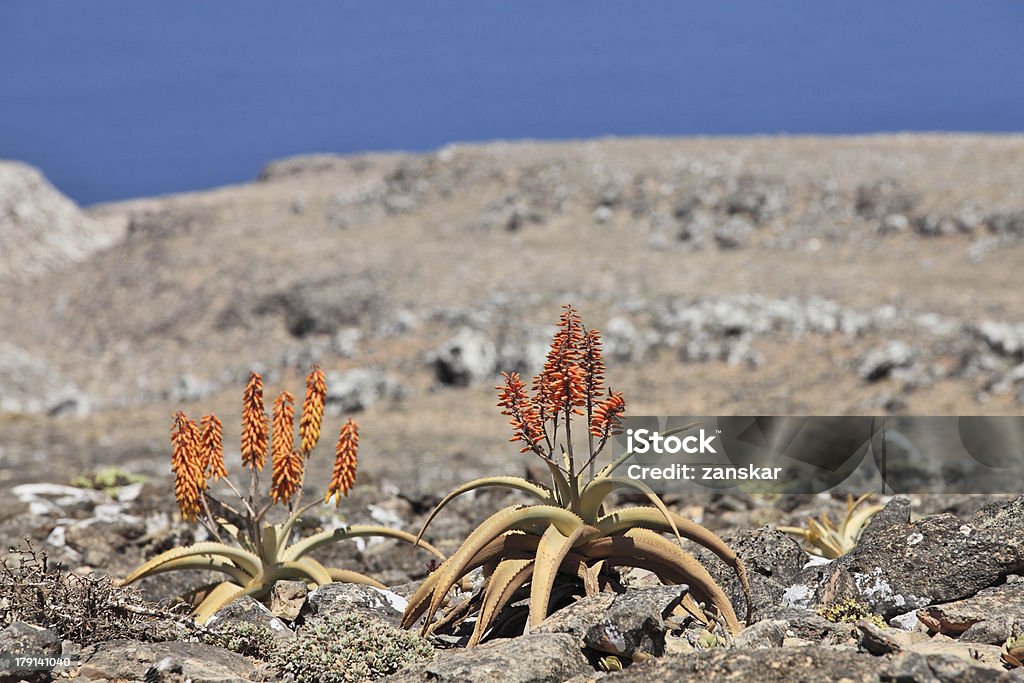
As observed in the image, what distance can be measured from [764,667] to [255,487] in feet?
12.5

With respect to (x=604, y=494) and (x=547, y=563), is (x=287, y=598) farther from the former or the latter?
(x=604, y=494)

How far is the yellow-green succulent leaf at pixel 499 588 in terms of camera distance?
18.2 ft

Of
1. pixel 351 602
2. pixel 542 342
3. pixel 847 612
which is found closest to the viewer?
pixel 847 612

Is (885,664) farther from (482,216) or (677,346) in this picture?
(482,216)

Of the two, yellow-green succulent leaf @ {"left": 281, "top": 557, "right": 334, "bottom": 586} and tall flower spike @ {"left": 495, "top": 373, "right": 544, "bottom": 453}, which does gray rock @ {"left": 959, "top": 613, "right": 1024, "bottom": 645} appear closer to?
tall flower spike @ {"left": 495, "top": 373, "right": 544, "bottom": 453}

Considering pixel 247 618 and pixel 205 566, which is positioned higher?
pixel 205 566

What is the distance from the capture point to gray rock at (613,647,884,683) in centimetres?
445

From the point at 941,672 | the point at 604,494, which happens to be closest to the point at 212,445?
the point at 604,494

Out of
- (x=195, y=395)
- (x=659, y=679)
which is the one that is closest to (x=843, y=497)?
(x=659, y=679)

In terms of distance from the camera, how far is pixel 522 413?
550 cm

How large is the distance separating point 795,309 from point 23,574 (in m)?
23.0

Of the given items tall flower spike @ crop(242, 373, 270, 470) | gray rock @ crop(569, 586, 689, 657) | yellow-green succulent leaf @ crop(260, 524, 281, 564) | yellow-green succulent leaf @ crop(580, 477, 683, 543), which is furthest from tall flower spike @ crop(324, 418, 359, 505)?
gray rock @ crop(569, 586, 689, 657)

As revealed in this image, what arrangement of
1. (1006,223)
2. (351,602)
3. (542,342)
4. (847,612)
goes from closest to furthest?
(847,612) < (351,602) < (542,342) < (1006,223)

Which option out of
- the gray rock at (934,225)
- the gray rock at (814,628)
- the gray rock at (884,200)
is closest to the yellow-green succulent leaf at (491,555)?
the gray rock at (814,628)
